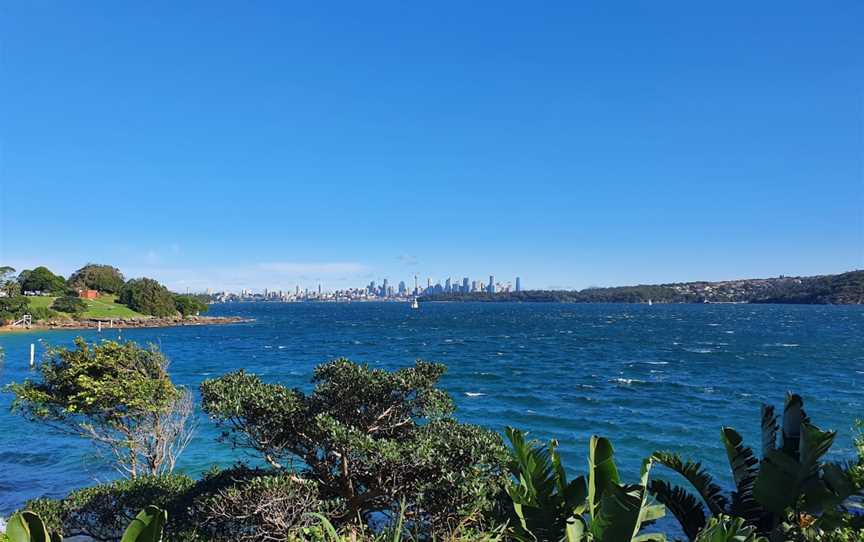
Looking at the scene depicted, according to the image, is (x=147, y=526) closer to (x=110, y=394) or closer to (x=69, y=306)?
(x=110, y=394)

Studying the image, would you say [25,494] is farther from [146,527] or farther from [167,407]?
[146,527]

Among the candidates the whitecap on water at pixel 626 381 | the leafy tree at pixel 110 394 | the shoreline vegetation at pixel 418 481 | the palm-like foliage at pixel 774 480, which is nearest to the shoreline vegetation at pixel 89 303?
the whitecap on water at pixel 626 381

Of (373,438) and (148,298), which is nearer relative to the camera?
(373,438)

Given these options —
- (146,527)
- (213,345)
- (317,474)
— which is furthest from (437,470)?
(213,345)

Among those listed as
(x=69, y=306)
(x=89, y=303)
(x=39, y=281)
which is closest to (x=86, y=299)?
(x=89, y=303)

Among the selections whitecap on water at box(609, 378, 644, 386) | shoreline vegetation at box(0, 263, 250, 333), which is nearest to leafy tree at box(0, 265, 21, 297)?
shoreline vegetation at box(0, 263, 250, 333)

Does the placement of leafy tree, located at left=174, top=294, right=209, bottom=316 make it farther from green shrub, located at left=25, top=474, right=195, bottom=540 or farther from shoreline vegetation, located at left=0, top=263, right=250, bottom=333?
green shrub, located at left=25, top=474, right=195, bottom=540

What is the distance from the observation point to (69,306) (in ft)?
310

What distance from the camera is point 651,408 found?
2927cm

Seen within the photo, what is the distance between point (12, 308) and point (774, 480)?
337 ft

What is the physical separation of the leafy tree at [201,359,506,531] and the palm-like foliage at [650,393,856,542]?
2528 millimetres

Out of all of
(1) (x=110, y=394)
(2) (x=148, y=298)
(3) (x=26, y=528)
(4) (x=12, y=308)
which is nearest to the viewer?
(3) (x=26, y=528)

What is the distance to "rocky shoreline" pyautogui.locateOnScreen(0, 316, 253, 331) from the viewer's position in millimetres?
85188

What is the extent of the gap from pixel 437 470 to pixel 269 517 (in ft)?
7.74
